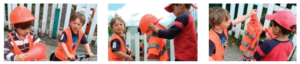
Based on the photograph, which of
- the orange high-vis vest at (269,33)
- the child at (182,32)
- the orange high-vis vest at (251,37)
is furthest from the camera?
the orange high-vis vest at (251,37)

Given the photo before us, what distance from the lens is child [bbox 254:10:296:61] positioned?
2.00m

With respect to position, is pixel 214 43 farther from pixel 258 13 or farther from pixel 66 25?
pixel 66 25

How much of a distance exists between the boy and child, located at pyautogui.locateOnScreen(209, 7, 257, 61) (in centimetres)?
41

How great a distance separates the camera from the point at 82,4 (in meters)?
2.12

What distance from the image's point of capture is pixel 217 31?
6.74 ft

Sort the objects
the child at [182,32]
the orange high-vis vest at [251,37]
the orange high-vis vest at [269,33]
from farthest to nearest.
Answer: the orange high-vis vest at [251,37] → the orange high-vis vest at [269,33] → the child at [182,32]

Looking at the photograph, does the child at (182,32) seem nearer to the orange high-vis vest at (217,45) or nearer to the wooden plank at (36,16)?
the orange high-vis vest at (217,45)

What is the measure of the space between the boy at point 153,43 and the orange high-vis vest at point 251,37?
0.75m

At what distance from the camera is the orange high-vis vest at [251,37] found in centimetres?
216

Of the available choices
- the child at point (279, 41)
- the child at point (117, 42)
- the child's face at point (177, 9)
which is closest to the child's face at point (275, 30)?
the child at point (279, 41)

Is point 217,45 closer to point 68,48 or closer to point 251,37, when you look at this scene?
point 251,37

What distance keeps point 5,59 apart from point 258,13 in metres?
2.27

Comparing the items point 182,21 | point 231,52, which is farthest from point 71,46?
point 231,52

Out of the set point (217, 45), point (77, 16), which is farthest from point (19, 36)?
point (217, 45)
